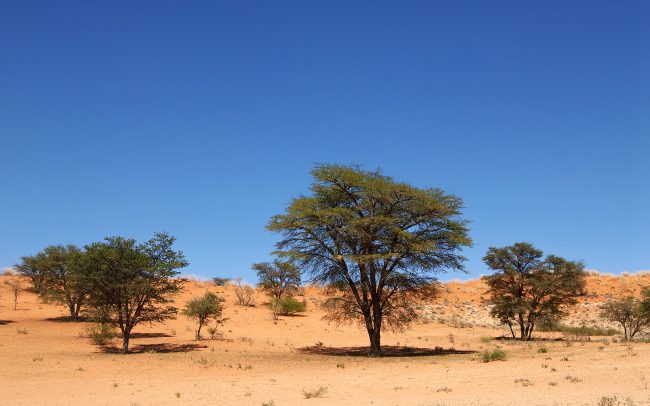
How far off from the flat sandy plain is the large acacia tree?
161 inches

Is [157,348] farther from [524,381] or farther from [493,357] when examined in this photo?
[524,381]

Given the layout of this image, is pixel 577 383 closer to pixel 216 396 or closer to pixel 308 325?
pixel 216 396

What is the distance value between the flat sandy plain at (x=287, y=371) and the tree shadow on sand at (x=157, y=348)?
0.06m

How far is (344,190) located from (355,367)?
32.3ft

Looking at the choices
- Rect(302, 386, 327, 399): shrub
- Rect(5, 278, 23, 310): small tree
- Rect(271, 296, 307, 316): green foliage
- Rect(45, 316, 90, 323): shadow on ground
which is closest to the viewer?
Rect(302, 386, 327, 399): shrub

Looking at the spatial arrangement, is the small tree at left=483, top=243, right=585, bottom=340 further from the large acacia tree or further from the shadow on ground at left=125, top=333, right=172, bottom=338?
the shadow on ground at left=125, top=333, right=172, bottom=338

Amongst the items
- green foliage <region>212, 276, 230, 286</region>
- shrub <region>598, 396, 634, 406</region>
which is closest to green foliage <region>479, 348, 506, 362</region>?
shrub <region>598, 396, 634, 406</region>

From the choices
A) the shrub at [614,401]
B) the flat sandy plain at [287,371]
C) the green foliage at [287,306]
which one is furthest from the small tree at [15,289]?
the shrub at [614,401]

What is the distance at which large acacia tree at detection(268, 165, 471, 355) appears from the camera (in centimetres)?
2905

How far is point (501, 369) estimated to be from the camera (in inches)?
891

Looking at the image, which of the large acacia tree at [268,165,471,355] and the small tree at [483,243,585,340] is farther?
the small tree at [483,243,585,340]

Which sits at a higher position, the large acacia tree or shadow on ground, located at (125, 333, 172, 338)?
the large acacia tree

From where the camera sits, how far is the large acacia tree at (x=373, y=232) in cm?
2905

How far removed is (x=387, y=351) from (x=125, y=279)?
53.8 feet
